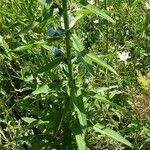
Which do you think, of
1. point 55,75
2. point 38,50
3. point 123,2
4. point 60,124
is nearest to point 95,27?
point 123,2

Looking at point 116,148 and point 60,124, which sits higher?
point 60,124

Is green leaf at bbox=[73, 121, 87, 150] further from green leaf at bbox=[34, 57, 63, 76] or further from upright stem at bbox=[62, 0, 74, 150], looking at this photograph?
green leaf at bbox=[34, 57, 63, 76]

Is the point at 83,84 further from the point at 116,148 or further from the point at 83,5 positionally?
→ the point at 83,5

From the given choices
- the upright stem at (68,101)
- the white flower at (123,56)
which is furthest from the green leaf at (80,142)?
the white flower at (123,56)

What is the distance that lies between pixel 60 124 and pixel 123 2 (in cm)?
181

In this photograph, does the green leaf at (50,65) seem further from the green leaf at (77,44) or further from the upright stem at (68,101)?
the green leaf at (77,44)

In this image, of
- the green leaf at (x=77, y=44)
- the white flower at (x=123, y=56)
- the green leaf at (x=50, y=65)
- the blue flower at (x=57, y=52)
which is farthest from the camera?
the white flower at (x=123, y=56)

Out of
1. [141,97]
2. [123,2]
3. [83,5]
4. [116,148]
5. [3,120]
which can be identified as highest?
[83,5]

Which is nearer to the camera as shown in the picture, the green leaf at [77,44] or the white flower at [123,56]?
the green leaf at [77,44]

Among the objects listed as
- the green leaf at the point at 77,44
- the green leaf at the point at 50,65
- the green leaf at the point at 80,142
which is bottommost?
the green leaf at the point at 80,142

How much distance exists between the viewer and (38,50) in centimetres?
330

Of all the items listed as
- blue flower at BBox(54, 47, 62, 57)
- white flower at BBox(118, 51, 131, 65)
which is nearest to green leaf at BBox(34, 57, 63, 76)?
blue flower at BBox(54, 47, 62, 57)

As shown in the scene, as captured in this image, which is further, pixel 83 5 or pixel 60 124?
pixel 60 124

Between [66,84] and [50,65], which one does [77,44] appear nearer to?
[50,65]
